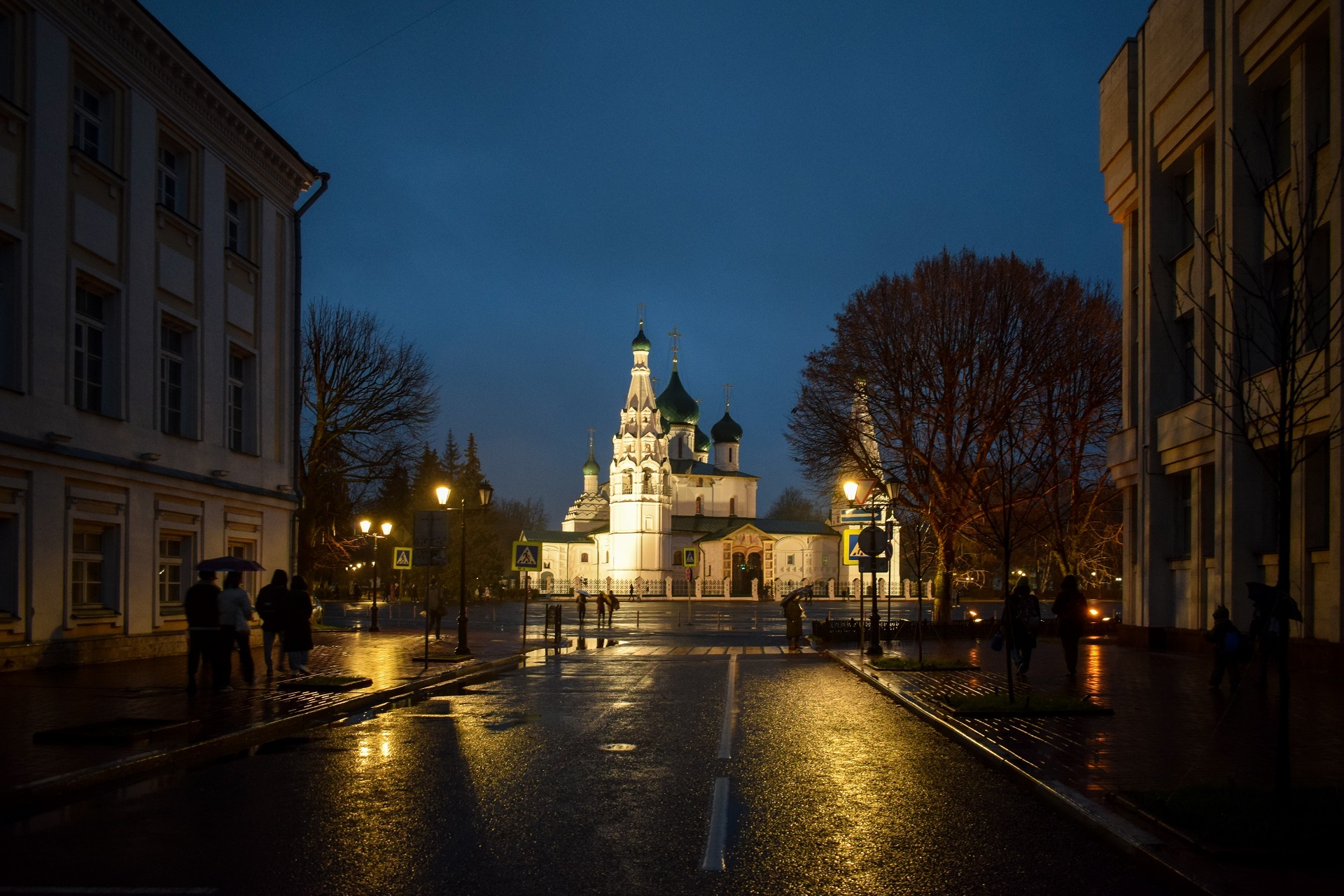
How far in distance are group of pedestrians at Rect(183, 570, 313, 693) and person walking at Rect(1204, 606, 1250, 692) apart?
12.9m

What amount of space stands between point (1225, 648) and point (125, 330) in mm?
18086

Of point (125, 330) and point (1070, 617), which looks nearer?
point (1070, 617)

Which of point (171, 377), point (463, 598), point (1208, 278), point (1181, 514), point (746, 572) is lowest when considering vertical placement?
point (746, 572)

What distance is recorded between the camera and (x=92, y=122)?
20359 mm

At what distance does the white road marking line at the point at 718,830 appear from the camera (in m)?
6.59

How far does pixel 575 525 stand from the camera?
124m

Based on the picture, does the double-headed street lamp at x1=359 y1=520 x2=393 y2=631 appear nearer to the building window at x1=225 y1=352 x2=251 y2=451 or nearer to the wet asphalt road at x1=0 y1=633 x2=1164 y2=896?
the building window at x1=225 y1=352 x2=251 y2=451

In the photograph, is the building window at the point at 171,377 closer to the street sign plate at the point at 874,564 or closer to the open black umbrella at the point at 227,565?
the open black umbrella at the point at 227,565

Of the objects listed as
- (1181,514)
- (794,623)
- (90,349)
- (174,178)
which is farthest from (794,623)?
(174,178)

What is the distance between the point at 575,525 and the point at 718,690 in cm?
10662

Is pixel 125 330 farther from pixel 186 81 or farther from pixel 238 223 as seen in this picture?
pixel 238 223

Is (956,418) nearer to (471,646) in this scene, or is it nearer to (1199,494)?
(1199,494)

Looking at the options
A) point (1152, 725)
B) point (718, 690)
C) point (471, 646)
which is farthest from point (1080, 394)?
point (1152, 725)

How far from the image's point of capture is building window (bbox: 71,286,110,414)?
1986 cm
